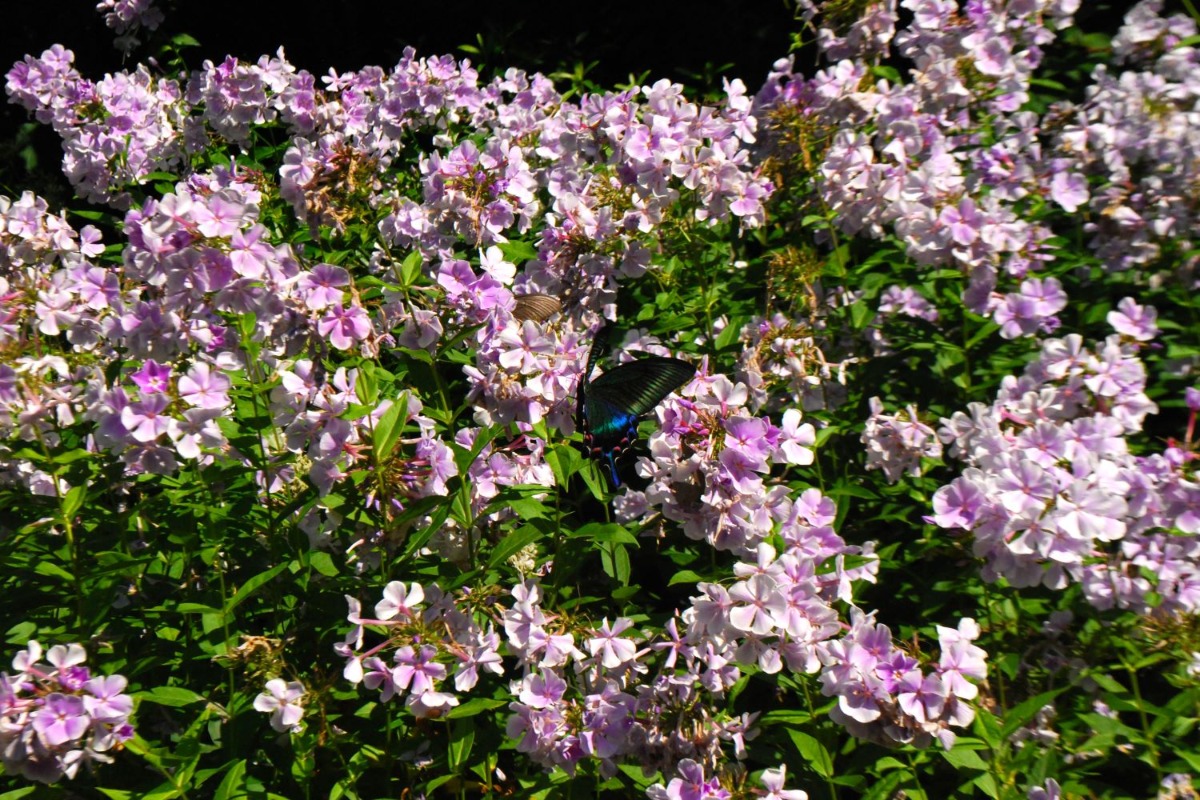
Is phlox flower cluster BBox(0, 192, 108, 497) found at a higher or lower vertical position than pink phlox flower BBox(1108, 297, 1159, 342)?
higher

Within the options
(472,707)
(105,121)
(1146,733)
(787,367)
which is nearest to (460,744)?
(472,707)

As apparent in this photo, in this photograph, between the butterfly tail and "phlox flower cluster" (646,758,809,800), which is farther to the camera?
the butterfly tail

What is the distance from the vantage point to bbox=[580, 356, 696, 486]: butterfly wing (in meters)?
1.99

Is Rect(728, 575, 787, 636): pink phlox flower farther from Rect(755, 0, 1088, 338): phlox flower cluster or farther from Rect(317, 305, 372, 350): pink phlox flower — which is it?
Rect(755, 0, 1088, 338): phlox flower cluster

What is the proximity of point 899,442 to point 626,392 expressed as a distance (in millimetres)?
942

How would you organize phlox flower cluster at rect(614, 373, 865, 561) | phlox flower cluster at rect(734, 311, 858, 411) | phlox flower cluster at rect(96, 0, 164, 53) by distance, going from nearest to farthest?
phlox flower cluster at rect(614, 373, 865, 561) < phlox flower cluster at rect(734, 311, 858, 411) < phlox flower cluster at rect(96, 0, 164, 53)

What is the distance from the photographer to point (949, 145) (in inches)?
125

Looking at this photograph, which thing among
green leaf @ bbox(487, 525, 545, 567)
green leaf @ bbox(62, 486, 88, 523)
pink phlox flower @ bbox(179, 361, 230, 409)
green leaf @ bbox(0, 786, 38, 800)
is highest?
pink phlox flower @ bbox(179, 361, 230, 409)

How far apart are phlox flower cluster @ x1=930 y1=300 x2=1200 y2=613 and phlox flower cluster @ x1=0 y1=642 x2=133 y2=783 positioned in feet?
5.08

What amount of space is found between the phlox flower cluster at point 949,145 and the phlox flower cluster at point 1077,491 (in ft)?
1.50

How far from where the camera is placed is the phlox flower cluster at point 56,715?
1805 millimetres

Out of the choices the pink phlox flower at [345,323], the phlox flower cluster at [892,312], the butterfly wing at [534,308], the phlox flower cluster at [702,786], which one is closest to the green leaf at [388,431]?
the pink phlox flower at [345,323]

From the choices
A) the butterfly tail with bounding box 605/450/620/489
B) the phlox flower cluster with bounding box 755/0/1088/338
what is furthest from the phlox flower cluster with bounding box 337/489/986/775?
the phlox flower cluster with bounding box 755/0/1088/338

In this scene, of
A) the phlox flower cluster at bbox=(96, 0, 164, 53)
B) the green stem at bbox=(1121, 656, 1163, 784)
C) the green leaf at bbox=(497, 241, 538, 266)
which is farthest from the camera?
the phlox flower cluster at bbox=(96, 0, 164, 53)
